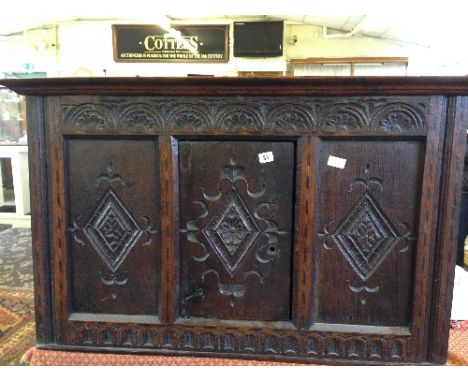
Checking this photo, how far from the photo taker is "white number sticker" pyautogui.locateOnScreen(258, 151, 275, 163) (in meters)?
0.90

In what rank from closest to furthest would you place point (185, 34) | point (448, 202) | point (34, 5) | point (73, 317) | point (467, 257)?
1. point (448, 202)
2. point (73, 317)
3. point (467, 257)
4. point (34, 5)
5. point (185, 34)

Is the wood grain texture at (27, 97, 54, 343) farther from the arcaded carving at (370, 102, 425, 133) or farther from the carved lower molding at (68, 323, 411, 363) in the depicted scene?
the arcaded carving at (370, 102, 425, 133)

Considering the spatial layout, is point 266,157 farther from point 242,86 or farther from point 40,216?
point 40,216

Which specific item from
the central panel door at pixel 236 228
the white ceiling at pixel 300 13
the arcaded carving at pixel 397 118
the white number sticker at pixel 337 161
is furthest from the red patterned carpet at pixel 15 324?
the white ceiling at pixel 300 13

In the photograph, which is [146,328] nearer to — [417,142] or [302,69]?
[417,142]

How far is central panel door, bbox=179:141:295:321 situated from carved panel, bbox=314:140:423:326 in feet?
0.29

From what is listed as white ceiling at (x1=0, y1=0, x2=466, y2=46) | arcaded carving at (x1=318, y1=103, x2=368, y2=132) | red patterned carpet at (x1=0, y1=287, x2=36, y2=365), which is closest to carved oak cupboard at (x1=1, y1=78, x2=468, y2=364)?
arcaded carving at (x1=318, y1=103, x2=368, y2=132)

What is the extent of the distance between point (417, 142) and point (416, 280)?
0.98ft

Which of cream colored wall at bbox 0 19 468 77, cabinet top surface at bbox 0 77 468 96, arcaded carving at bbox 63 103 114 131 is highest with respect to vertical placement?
cream colored wall at bbox 0 19 468 77

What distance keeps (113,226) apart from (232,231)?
0.28 m

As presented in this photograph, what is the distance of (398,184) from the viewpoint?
873mm

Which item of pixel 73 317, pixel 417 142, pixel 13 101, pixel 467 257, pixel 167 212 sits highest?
pixel 13 101

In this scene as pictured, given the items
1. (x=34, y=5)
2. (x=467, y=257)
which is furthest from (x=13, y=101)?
(x=467, y=257)

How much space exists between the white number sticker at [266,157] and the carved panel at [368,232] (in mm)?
112
